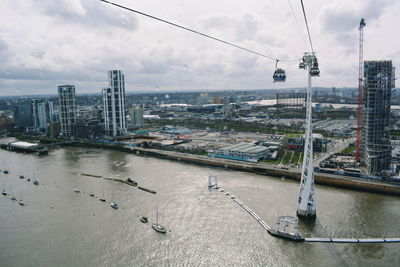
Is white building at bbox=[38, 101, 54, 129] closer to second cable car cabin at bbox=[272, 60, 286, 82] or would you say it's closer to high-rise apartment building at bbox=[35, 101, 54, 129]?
high-rise apartment building at bbox=[35, 101, 54, 129]

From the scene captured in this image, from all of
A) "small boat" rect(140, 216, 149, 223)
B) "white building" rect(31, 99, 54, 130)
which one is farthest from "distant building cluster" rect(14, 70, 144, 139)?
"small boat" rect(140, 216, 149, 223)

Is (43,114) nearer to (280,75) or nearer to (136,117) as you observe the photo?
(136,117)

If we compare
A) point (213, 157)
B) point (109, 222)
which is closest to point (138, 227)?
point (109, 222)

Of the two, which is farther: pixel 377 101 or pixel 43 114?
pixel 43 114

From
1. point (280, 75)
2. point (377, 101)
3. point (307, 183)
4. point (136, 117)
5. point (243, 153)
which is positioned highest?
point (280, 75)

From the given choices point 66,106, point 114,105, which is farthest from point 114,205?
point 66,106

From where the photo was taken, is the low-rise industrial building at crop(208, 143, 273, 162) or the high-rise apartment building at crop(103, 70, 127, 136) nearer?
the low-rise industrial building at crop(208, 143, 273, 162)
